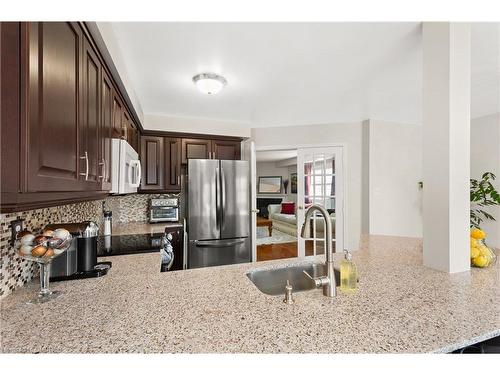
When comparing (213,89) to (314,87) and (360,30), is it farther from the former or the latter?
(360,30)

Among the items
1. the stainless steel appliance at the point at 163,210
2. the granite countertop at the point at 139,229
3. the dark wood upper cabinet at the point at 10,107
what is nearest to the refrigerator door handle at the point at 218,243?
the granite countertop at the point at 139,229

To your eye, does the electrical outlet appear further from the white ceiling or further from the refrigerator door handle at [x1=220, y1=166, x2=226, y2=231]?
the refrigerator door handle at [x1=220, y1=166, x2=226, y2=231]

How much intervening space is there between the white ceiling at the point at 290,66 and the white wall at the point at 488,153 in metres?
0.28

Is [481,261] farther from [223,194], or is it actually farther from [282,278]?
[223,194]

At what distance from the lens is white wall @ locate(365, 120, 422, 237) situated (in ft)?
10.9

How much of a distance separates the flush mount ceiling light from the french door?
1889mm

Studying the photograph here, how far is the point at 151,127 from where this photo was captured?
10.2 ft

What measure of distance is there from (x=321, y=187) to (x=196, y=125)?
81.4 inches

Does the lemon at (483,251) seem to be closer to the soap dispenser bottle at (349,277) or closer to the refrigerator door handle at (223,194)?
the soap dispenser bottle at (349,277)

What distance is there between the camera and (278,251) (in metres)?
4.84

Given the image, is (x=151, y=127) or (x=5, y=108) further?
(x=151, y=127)
